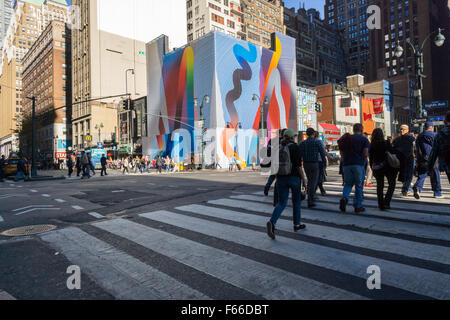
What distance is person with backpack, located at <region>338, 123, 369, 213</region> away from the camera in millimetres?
6309

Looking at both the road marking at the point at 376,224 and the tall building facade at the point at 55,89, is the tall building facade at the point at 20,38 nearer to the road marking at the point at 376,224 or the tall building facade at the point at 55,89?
the tall building facade at the point at 55,89

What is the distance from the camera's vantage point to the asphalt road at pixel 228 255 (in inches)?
111

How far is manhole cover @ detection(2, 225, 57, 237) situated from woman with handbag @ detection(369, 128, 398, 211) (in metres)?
A: 6.87

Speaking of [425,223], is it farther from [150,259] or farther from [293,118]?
[293,118]

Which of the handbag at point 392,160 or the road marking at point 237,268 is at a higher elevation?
the handbag at point 392,160

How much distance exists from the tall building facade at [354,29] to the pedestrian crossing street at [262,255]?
127 m

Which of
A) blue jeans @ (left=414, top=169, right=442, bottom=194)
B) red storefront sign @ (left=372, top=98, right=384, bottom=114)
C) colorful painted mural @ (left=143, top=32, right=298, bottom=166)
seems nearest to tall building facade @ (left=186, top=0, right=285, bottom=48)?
colorful painted mural @ (left=143, top=32, right=298, bottom=166)

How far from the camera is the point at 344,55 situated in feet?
385

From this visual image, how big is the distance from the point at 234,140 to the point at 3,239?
37917mm

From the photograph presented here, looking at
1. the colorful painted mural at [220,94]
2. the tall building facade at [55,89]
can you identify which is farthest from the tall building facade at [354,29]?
the tall building facade at [55,89]

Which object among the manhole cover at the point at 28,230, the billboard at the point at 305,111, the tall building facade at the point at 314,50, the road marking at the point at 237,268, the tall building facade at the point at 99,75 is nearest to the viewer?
the road marking at the point at 237,268

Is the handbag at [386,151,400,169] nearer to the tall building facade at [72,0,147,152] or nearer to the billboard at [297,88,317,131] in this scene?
the billboard at [297,88,317,131]

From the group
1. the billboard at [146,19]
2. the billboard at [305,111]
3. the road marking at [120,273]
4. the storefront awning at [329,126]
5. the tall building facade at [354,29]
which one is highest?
the tall building facade at [354,29]

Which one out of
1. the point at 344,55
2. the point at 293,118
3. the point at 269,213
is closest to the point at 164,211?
the point at 269,213
